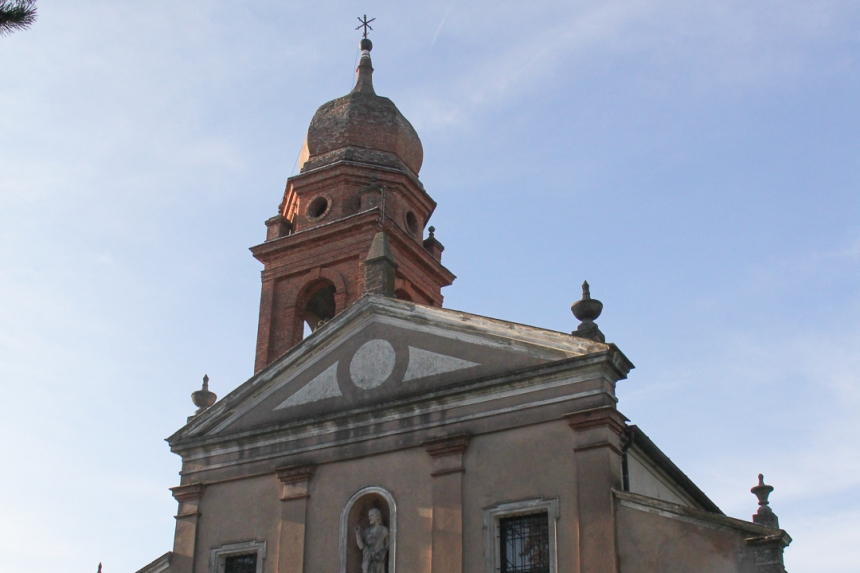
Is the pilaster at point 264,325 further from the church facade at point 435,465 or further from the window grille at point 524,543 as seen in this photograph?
the window grille at point 524,543

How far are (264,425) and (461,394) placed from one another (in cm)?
371

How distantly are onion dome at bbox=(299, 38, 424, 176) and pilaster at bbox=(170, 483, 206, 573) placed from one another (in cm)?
1141

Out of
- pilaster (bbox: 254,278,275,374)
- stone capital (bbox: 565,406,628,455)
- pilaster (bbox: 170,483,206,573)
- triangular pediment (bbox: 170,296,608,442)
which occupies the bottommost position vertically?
pilaster (bbox: 170,483,206,573)

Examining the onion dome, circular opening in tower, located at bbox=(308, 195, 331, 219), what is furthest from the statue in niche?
the onion dome

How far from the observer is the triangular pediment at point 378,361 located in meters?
16.1

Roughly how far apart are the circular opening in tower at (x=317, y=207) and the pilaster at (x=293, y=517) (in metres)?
10.8

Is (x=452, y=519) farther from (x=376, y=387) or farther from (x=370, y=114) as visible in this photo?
(x=370, y=114)

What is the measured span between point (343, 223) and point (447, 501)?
37.7ft

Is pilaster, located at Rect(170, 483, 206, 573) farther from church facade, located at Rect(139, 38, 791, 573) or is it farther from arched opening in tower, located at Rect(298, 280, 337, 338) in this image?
arched opening in tower, located at Rect(298, 280, 337, 338)

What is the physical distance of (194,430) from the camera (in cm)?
1880

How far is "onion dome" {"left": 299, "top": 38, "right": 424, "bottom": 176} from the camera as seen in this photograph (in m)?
27.9

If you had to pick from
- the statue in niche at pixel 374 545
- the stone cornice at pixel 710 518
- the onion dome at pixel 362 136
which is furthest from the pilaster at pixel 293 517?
the onion dome at pixel 362 136

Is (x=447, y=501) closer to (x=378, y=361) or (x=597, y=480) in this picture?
(x=597, y=480)

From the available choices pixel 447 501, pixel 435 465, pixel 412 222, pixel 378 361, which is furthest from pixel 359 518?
pixel 412 222
